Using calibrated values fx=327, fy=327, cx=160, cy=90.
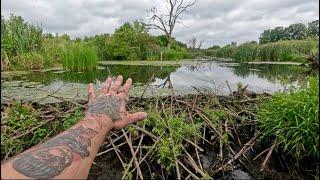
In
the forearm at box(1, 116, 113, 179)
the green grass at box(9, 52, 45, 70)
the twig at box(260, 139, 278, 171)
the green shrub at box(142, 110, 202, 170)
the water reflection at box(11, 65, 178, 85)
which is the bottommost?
the twig at box(260, 139, 278, 171)

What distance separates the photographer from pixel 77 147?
1.62 meters

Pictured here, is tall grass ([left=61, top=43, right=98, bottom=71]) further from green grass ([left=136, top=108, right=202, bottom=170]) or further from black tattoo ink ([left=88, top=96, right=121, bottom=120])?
black tattoo ink ([left=88, top=96, right=121, bottom=120])

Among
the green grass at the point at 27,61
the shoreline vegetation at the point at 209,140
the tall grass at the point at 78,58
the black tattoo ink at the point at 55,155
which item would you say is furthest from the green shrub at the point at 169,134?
the green grass at the point at 27,61

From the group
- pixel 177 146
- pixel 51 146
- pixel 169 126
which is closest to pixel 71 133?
pixel 51 146

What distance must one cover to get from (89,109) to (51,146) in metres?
0.49

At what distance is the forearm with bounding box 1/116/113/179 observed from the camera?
1325 mm

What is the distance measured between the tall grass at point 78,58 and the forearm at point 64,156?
12.1 m

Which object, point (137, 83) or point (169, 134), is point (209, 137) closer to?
point (169, 134)

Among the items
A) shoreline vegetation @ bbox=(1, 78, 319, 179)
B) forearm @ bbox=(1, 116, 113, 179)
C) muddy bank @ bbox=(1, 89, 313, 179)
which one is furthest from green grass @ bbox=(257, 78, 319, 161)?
forearm @ bbox=(1, 116, 113, 179)

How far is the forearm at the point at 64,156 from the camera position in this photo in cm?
133

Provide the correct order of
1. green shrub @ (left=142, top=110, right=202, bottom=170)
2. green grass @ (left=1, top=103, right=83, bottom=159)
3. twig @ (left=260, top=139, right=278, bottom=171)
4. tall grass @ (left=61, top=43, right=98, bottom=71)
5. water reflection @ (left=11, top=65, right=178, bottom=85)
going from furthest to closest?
tall grass @ (left=61, top=43, right=98, bottom=71) → water reflection @ (left=11, top=65, right=178, bottom=85) → green grass @ (left=1, top=103, right=83, bottom=159) → twig @ (left=260, top=139, right=278, bottom=171) → green shrub @ (left=142, top=110, right=202, bottom=170)

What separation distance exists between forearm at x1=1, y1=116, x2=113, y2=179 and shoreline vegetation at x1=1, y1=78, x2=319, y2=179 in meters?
0.79

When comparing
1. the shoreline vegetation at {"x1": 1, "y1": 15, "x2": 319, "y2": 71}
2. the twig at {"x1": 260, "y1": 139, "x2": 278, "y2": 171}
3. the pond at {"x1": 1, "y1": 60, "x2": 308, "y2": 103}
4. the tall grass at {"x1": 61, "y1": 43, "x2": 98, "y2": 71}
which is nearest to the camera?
the twig at {"x1": 260, "y1": 139, "x2": 278, "y2": 171}

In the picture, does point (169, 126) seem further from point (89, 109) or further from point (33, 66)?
point (33, 66)
